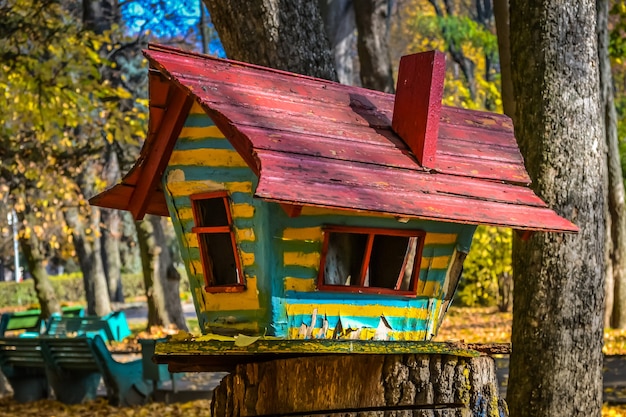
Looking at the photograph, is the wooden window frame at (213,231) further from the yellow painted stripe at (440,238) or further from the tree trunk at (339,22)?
the tree trunk at (339,22)

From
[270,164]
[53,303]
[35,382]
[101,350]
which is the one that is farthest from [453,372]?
[53,303]

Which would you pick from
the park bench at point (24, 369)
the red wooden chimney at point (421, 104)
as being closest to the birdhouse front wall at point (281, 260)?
the red wooden chimney at point (421, 104)

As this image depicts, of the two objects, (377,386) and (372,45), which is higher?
(372,45)

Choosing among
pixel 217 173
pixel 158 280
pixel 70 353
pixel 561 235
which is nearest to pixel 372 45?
pixel 70 353

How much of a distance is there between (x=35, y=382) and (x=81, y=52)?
4857mm

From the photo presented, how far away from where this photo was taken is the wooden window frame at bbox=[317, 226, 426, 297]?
3.22m

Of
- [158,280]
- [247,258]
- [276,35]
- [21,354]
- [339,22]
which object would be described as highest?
[339,22]

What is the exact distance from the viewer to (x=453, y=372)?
132 inches

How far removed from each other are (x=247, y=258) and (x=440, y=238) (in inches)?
30.7

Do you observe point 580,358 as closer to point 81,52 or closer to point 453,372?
point 453,372

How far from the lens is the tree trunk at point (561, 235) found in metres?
5.04

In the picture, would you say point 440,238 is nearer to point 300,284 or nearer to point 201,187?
point 300,284

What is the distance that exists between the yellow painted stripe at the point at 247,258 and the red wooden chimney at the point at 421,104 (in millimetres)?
752

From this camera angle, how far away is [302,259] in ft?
10.5
